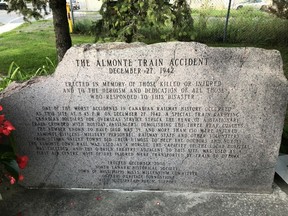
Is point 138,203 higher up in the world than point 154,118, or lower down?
lower down

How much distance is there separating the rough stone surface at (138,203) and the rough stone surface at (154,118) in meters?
0.09

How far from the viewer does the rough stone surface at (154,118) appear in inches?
102

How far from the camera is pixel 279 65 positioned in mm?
2514

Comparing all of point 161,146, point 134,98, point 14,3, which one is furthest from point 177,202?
point 14,3

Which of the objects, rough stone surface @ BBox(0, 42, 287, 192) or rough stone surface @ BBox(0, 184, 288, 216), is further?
rough stone surface @ BBox(0, 184, 288, 216)

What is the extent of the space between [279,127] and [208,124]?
A: 0.64 m

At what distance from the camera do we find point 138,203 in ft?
9.59

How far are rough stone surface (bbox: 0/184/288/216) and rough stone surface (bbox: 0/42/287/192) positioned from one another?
0.31 feet

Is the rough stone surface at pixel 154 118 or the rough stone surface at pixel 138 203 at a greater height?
the rough stone surface at pixel 154 118

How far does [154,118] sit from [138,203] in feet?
2.77

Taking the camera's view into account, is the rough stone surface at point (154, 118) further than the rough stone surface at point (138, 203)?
No

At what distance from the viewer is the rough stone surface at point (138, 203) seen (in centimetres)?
281

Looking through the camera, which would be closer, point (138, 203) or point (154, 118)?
point (154, 118)

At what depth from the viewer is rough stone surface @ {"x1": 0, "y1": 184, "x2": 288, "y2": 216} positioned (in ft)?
9.21
